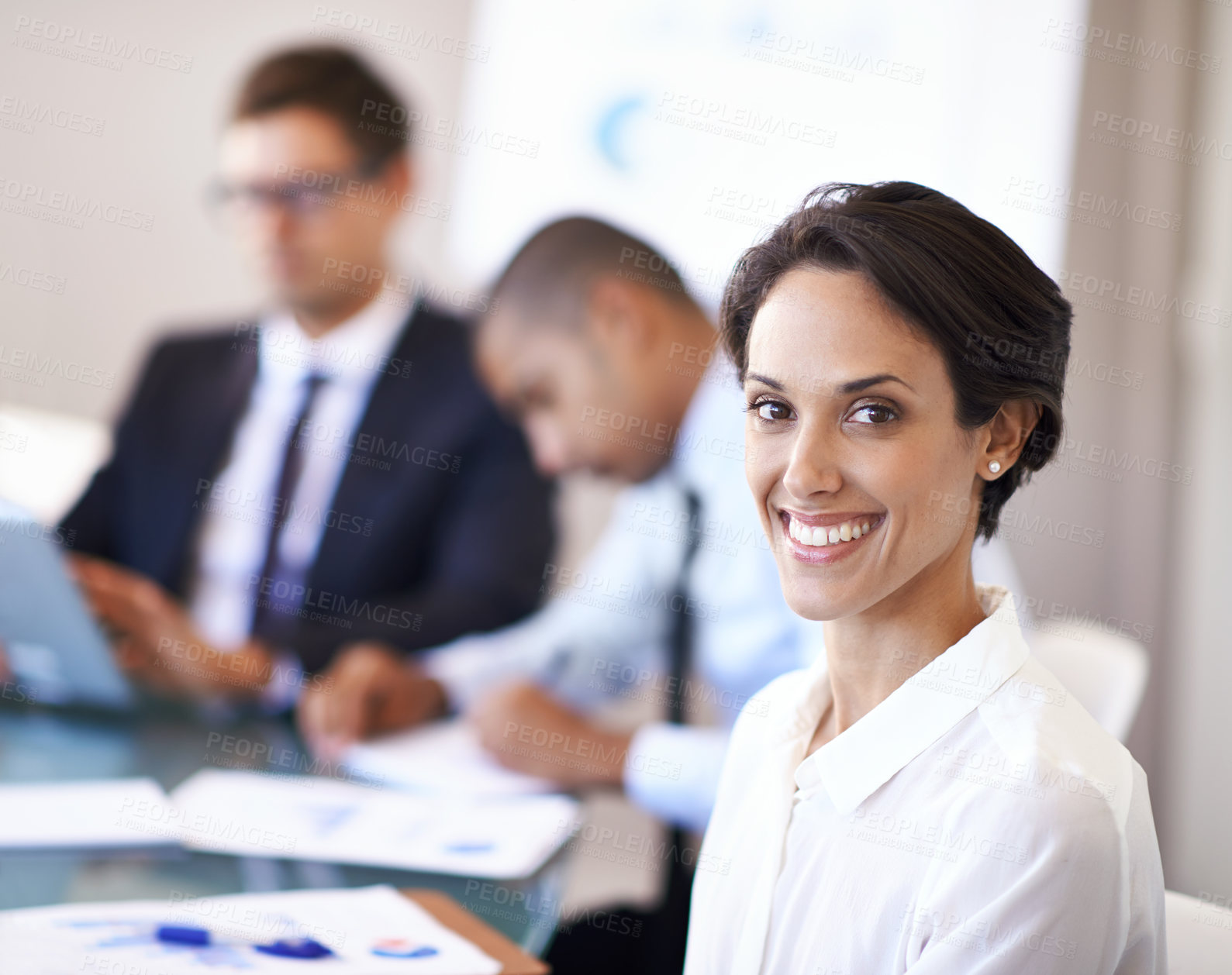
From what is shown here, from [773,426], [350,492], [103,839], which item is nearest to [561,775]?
[103,839]

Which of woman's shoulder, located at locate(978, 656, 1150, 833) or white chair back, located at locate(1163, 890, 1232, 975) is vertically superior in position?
woman's shoulder, located at locate(978, 656, 1150, 833)

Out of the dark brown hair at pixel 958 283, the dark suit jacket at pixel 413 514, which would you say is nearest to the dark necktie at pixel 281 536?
the dark suit jacket at pixel 413 514

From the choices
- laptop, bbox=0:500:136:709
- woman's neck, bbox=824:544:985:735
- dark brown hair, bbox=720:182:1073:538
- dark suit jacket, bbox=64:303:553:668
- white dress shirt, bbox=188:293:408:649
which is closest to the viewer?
dark brown hair, bbox=720:182:1073:538

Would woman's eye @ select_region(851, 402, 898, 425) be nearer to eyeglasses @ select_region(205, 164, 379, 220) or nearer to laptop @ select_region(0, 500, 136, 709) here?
laptop @ select_region(0, 500, 136, 709)

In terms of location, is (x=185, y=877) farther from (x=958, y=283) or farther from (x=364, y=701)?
(x=958, y=283)

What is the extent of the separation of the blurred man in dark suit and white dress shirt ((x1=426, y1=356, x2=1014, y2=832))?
28cm

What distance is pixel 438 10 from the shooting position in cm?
359

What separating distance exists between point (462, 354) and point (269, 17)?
5.16 feet

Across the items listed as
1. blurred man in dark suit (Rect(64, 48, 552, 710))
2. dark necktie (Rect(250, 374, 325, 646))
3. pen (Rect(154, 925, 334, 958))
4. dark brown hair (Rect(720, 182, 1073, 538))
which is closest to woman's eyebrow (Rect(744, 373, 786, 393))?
dark brown hair (Rect(720, 182, 1073, 538))

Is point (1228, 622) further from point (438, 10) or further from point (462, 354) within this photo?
point (438, 10)

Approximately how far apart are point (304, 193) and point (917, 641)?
2.55m

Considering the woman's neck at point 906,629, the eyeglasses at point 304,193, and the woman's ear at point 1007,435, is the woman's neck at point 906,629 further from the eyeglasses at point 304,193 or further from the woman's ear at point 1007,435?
the eyeglasses at point 304,193

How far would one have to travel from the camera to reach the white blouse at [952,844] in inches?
33.6

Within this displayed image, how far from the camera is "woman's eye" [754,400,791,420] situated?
3.49ft
